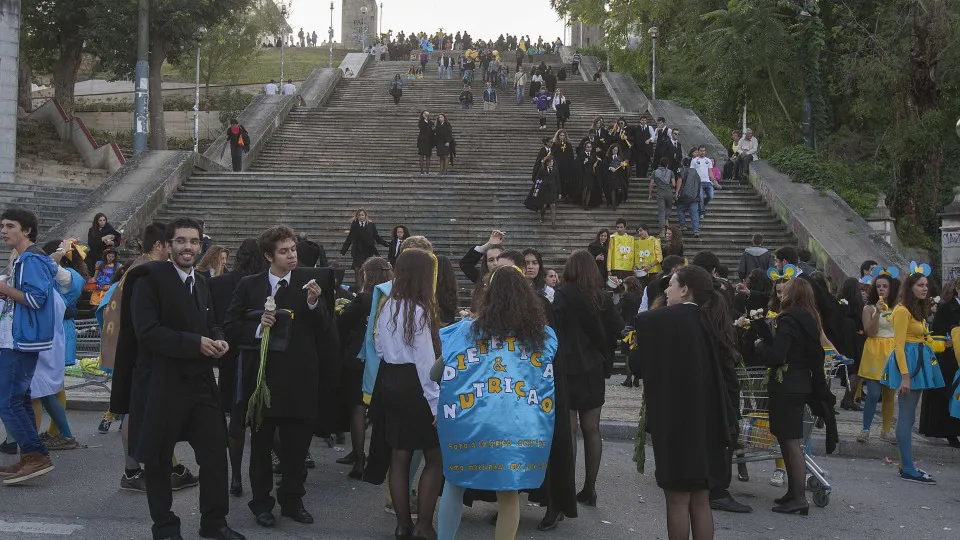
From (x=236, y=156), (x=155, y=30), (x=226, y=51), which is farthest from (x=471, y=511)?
(x=226, y=51)

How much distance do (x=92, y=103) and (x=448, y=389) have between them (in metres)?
41.7

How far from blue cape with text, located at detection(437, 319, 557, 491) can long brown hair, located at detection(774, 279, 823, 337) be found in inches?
103

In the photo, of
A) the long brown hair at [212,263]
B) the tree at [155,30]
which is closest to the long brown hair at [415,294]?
the long brown hair at [212,263]

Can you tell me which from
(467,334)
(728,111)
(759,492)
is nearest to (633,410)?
(759,492)

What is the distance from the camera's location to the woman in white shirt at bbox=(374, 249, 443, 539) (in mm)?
5902

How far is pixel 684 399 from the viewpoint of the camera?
5.26 meters

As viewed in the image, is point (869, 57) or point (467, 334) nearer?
point (467, 334)

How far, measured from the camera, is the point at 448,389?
5270 millimetres

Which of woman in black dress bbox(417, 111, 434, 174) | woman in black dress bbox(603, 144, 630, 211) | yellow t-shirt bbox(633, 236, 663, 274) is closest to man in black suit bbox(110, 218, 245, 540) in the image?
yellow t-shirt bbox(633, 236, 663, 274)

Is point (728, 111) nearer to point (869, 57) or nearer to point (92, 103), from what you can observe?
point (869, 57)

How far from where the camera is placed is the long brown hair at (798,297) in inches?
283

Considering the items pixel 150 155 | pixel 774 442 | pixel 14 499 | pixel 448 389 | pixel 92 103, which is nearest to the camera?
pixel 448 389

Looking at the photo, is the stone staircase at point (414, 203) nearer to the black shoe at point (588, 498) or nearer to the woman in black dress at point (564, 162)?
the woman in black dress at point (564, 162)

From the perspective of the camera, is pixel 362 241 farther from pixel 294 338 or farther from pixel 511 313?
pixel 511 313
